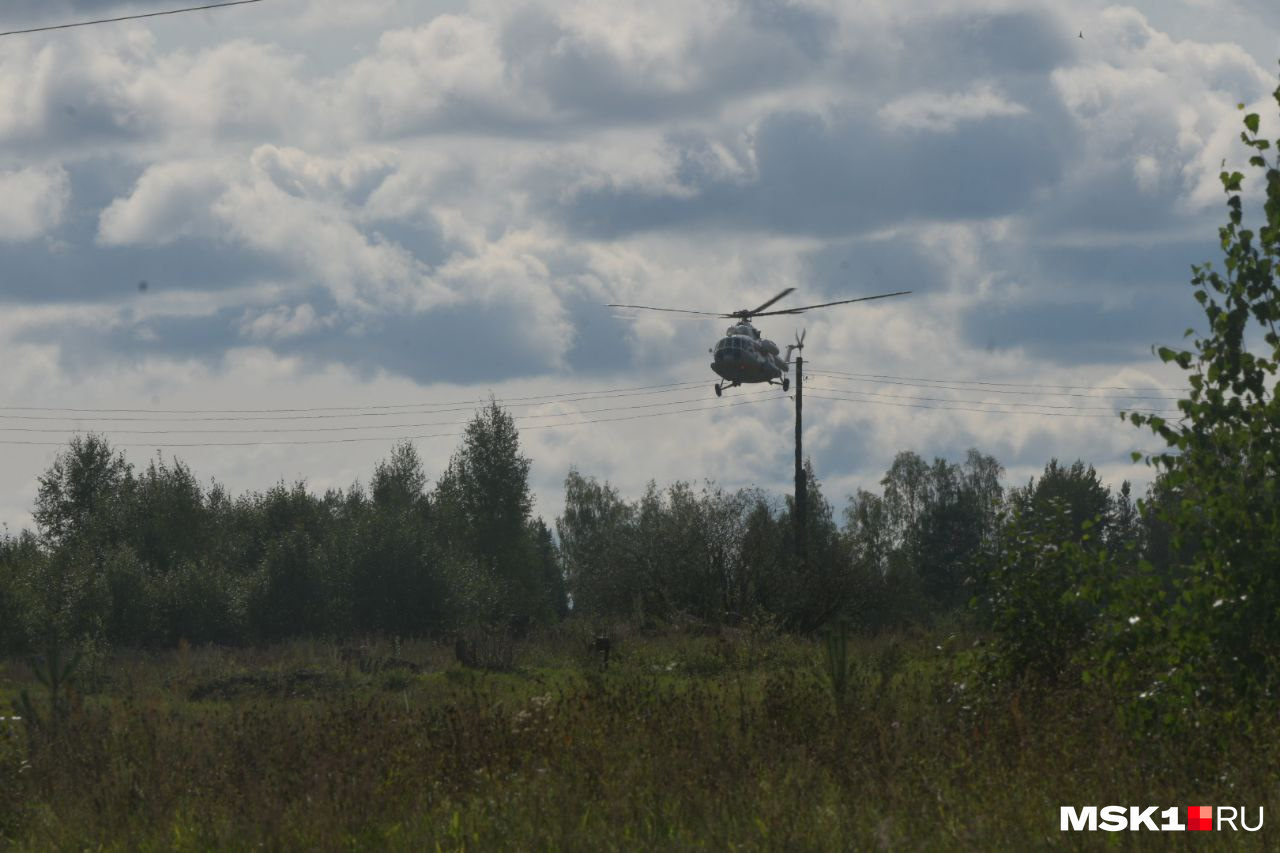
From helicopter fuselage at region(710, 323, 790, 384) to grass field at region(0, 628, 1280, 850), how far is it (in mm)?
32348

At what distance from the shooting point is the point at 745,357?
45.3m

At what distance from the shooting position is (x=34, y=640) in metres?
51.0

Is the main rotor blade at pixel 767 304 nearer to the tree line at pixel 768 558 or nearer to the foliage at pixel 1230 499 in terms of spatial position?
the tree line at pixel 768 558

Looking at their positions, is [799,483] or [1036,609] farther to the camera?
[799,483]

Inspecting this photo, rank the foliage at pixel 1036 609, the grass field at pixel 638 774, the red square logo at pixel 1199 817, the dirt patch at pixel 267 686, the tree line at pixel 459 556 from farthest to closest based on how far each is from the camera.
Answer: the tree line at pixel 459 556 < the dirt patch at pixel 267 686 < the foliage at pixel 1036 609 < the grass field at pixel 638 774 < the red square logo at pixel 1199 817

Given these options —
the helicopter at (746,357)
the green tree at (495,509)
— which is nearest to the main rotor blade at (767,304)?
the helicopter at (746,357)

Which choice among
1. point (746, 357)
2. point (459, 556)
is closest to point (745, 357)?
point (746, 357)

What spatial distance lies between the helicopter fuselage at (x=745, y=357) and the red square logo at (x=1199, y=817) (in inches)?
1470

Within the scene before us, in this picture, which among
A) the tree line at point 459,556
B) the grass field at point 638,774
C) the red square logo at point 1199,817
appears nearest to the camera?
the red square logo at point 1199,817

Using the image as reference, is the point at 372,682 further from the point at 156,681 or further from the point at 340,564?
the point at 340,564

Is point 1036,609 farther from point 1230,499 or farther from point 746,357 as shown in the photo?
point 746,357

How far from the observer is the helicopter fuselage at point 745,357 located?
1788 inches

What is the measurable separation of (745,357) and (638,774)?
36.0 meters

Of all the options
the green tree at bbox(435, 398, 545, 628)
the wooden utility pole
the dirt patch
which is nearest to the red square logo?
the dirt patch
